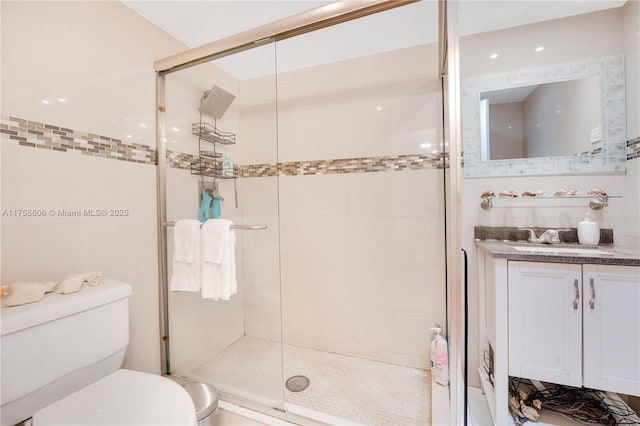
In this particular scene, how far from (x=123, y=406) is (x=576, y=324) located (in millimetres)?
1836

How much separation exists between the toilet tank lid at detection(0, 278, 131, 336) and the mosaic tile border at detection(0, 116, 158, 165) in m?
0.62

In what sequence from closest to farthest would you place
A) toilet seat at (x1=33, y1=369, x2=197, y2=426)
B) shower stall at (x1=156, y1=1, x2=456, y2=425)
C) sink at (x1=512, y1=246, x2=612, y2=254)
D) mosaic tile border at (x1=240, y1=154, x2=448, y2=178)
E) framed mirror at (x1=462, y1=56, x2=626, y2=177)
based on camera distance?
toilet seat at (x1=33, y1=369, x2=197, y2=426) < sink at (x1=512, y1=246, x2=612, y2=254) < framed mirror at (x1=462, y1=56, x2=626, y2=177) < shower stall at (x1=156, y1=1, x2=456, y2=425) < mosaic tile border at (x1=240, y1=154, x2=448, y2=178)

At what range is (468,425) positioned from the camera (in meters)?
1.35

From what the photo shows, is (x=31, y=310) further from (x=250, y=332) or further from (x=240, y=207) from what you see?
(x=250, y=332)

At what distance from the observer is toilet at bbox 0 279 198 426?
2.68 feet

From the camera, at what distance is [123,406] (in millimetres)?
873

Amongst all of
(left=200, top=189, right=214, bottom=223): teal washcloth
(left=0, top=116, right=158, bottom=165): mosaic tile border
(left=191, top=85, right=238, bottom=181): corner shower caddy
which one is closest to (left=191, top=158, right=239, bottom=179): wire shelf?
(left=191, top=85, right=238, bottom=181): corner shower caddy

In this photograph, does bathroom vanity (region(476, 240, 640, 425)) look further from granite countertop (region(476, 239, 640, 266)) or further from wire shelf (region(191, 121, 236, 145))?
wire shelf (region(191, 121, 236, 145))

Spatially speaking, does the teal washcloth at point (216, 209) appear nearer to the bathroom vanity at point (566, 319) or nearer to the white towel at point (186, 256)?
the white towel at point (186, 256)

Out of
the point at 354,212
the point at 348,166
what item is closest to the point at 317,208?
the point at 354,212

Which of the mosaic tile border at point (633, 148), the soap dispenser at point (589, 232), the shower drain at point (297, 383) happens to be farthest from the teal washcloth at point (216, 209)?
the mosaic tile border at point (633, 148)

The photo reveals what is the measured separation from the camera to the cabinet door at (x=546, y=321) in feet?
3.99

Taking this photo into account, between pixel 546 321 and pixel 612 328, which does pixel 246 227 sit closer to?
pixel 546 321

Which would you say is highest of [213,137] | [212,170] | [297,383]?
[213,137]
